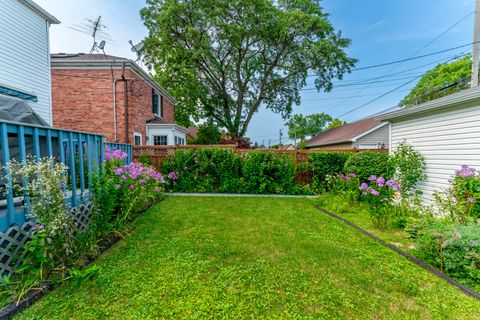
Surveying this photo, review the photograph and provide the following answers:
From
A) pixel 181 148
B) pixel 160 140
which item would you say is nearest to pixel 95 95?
pixel 160 140

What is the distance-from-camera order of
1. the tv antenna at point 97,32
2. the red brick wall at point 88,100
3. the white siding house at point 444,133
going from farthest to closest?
the tv antenna at point 97,32 < the red brick wall at point 88,100 < the white siding house at point 444,133

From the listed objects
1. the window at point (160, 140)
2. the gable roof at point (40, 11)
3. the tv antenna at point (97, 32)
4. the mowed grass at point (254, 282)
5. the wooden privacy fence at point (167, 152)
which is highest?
the tv antenna at point (97, 32)

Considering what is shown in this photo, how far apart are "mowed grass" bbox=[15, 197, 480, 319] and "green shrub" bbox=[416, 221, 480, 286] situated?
31cm

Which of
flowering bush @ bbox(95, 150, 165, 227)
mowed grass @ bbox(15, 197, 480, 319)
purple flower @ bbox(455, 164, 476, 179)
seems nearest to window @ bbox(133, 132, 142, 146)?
flowering bush @ bbox(95, 150, 165, 227)

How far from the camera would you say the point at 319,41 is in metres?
14.5

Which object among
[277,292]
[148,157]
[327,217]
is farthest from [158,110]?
[277,292]

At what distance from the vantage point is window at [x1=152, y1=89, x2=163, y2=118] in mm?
12251

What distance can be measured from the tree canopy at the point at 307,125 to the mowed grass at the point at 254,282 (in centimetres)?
3839

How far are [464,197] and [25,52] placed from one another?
455 inches

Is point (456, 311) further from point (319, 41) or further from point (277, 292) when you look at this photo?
point (319, 41)

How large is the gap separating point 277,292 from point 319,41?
54.8 feet

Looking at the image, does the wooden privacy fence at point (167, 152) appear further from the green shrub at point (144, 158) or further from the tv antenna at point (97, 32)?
the tv antenna at point (97, 32)

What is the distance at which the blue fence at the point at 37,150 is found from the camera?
214 cm

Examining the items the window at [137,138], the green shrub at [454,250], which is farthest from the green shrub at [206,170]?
the green shrub at [454,250]
